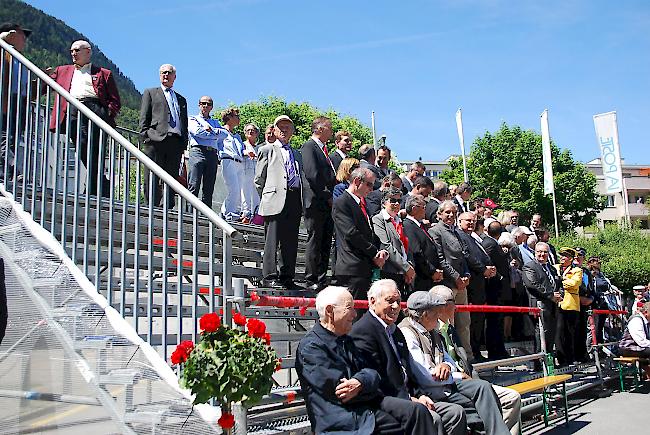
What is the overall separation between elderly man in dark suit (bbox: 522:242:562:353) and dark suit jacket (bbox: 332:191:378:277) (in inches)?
166

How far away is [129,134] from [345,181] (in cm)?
481

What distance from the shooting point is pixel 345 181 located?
772 cm

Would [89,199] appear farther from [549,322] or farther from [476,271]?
[549,322]

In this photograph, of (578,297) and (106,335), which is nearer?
(106,335)

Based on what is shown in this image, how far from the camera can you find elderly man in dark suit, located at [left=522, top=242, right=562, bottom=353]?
1006 centimetres

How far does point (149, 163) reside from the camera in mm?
4895

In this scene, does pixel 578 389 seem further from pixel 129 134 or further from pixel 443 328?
pixel 129 134

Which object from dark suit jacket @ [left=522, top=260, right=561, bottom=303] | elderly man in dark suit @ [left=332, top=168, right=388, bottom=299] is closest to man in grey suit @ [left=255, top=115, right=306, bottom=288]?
elderly man in dark suit @ [left=332, top=168, right=388, bottom=299]

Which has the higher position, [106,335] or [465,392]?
[106,335]

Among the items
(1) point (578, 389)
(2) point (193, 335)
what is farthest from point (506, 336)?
(2) point (193, 335)

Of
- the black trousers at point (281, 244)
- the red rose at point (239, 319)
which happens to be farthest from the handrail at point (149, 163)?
the black trousers at point (281, 244)

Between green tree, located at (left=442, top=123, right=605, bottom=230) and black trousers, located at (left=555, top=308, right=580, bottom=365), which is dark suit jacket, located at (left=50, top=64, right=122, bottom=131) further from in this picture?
green tree, located at (left=442, top=123, right=605, bottom=230)

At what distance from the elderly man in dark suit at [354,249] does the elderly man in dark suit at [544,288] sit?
4.10 m

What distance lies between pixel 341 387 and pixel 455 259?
12.8 feet
